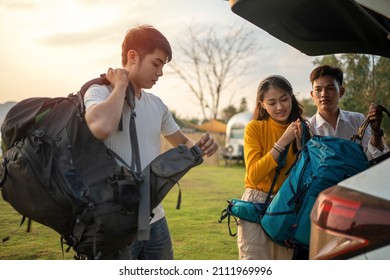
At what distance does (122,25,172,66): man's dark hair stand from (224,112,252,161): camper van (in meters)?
14.0

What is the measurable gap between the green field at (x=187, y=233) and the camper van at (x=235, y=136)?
6.75 metres

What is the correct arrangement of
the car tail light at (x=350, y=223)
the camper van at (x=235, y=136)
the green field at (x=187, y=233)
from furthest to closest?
the camper van at (x=235, y=136), the green field at (x=187, y=233), the car tail light at (x=350, y=223)

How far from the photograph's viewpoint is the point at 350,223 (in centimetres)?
130

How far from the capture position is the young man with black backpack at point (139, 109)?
1.50 m

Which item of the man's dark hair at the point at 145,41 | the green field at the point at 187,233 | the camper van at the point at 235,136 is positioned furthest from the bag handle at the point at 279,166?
the camper van at the point at 235,136

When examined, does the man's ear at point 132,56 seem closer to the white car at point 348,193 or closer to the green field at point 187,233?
the white car at point 348,193

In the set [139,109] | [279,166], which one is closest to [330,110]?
[279,166]

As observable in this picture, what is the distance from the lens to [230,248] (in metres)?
4.28

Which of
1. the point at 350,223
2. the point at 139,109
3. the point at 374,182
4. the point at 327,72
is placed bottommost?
the point at 350,223

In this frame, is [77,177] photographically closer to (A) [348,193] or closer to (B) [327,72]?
(A) [348,193]

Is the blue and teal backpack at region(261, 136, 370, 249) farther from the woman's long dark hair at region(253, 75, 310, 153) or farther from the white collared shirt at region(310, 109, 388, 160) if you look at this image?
the white collared shirt at region(310, 109, 388, 160)

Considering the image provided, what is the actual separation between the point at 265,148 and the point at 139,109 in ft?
2.22

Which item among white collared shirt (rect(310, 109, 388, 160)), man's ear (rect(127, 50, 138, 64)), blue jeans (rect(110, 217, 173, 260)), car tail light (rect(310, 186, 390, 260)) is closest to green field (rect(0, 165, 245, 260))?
Result: blue jeans (rect(110, 217, 173, 260))
